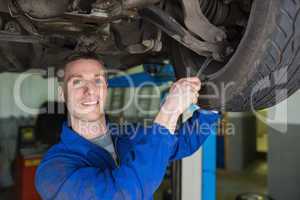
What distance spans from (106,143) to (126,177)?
1.09ft

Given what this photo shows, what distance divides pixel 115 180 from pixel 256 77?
0.46 metres

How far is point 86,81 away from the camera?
1.24 meters

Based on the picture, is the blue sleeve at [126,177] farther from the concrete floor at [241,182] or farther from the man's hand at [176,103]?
the concrete floor at [241,182]

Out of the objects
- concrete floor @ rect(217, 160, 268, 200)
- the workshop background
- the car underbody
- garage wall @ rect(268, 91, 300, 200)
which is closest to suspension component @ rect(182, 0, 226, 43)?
the car underbody

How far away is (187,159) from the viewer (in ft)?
8.05

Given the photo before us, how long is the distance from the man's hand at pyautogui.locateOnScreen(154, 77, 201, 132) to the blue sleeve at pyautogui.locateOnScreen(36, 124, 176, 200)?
0.02 meters

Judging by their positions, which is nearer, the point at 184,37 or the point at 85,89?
the point at 184,37

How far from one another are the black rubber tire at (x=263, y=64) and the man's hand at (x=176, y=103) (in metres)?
0.09

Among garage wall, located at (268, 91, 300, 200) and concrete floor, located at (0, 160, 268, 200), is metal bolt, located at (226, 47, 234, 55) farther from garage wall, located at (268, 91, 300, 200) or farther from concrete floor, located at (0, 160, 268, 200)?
concrete floor, located at (0, 160, 268, 200)

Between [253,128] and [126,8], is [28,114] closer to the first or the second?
[253,128]

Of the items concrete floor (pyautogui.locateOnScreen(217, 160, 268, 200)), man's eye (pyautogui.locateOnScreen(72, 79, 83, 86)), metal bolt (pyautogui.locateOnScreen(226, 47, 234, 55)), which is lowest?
concrete floor (pyautogui.locateOnScreen(217, 160, 268, 200))

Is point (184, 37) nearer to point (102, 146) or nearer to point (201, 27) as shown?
point (201, 27)

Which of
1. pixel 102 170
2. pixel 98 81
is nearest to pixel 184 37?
pixel 98 81

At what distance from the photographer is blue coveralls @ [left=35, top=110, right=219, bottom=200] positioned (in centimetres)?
95
